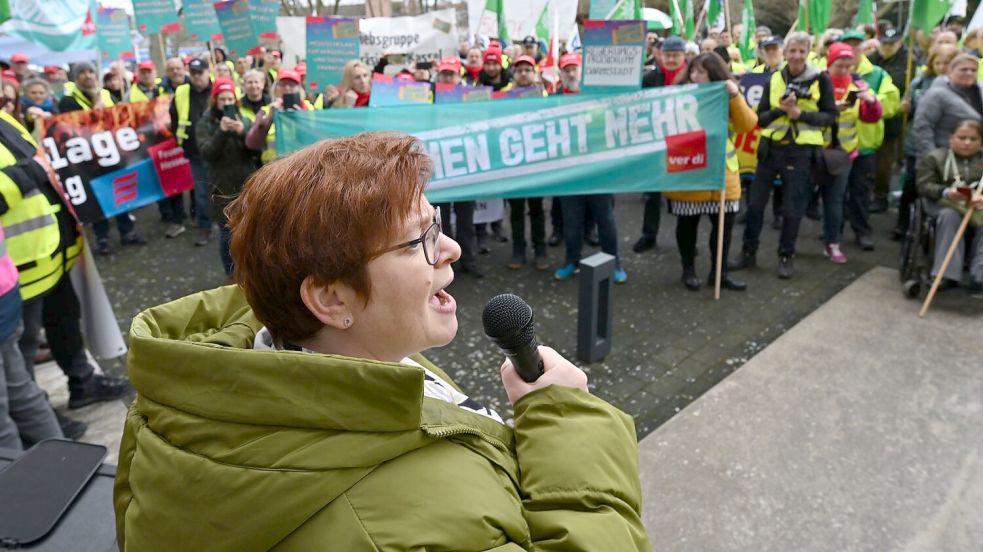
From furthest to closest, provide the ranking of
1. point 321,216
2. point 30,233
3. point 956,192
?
point 956,192 → point 30,233 → point 321,216

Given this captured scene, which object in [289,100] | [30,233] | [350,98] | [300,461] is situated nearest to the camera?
[300,461]

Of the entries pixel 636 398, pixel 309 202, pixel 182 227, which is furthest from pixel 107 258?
pixel 309 202

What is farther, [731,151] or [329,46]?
[329,46]

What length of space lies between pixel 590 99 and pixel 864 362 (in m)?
2.82

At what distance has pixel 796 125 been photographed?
5.54 m

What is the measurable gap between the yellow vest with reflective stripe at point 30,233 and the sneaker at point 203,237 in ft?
13.6

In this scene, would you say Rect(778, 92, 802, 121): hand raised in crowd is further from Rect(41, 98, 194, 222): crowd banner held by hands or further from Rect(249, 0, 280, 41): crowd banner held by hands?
Rect(41, 98, 194, 222): crowd banner held by hands

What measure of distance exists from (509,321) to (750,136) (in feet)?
20.7

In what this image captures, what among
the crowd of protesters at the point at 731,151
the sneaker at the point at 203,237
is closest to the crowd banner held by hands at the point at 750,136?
the crowd of protesters at the point at 731,151

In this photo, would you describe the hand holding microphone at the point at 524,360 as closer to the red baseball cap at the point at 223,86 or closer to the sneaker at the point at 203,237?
the red baseball cap at the point at 223,86

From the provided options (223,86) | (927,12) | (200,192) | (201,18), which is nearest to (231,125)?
(223,86)

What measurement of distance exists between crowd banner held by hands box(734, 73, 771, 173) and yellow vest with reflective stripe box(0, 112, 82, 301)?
601cm

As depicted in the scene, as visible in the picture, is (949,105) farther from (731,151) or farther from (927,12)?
(927,12)

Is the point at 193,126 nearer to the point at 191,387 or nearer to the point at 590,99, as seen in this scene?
the point at 590,99
